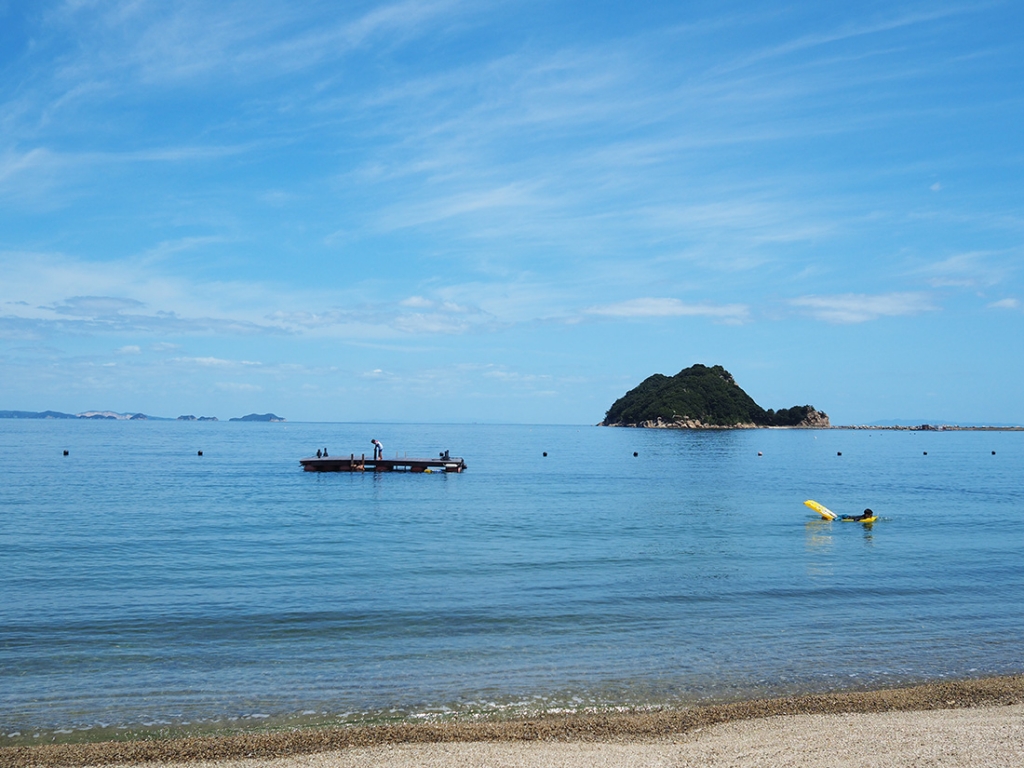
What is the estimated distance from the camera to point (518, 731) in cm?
1086

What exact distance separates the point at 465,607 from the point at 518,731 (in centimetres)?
783

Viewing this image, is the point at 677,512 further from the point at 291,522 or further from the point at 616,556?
the point at 291,522

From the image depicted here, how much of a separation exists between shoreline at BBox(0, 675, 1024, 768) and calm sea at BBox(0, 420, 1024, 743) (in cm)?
73

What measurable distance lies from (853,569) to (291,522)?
77.3 ft

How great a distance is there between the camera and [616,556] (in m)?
26.2

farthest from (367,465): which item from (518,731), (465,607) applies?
(518,731)

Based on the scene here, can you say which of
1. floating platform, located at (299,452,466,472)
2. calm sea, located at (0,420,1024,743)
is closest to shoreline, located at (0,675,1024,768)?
calm sea, located at (0,420,1024,743)

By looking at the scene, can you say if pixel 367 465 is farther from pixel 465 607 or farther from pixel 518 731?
pixel 518 731

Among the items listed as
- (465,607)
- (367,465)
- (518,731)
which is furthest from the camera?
(367,465)

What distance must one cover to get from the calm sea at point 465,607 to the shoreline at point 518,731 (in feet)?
2.41

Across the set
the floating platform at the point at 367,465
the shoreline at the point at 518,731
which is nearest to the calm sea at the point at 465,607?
the shoreline at the point at 518,731

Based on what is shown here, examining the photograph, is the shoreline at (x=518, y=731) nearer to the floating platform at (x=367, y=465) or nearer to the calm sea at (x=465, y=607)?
the calm sea at (x=465, y=607)

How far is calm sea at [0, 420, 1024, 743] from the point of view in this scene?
1277 cm

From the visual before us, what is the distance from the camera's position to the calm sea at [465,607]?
12.8 metres
